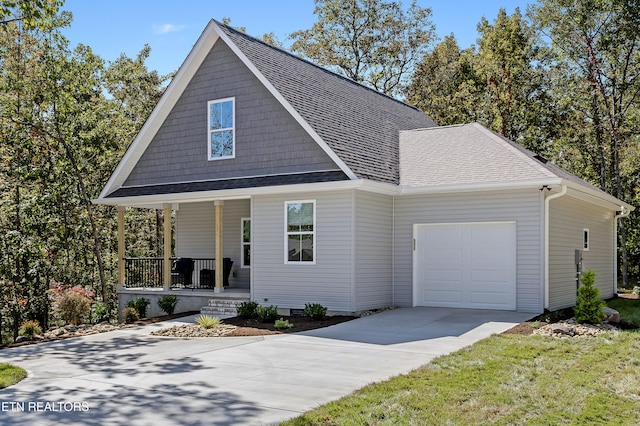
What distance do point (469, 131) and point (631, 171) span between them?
15.3 m

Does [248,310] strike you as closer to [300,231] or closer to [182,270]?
[300,231]

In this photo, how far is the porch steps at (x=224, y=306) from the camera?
52.4 ft

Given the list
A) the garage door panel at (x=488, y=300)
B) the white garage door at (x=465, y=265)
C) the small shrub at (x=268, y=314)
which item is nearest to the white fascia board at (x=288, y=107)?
the white garage door at (x=465, y=265)

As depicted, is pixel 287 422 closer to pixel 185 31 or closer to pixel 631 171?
pixel 185 31

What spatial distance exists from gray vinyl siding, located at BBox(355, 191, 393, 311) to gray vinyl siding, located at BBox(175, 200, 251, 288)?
499 centimetres

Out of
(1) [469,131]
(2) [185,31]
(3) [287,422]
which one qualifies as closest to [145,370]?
(3) [287,422]

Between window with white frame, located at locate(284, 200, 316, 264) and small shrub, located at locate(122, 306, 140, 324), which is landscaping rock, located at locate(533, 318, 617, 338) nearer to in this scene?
window with white frame, located at locate(284, 200, 316, 264)

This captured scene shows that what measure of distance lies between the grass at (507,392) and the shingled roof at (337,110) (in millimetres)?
6035

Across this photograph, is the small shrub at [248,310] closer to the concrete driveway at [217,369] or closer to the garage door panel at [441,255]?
the concrete driveway at [217,369]

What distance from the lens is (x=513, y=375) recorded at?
8.18 meters

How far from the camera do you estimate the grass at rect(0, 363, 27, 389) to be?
8365 millimetres

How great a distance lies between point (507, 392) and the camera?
7.38m

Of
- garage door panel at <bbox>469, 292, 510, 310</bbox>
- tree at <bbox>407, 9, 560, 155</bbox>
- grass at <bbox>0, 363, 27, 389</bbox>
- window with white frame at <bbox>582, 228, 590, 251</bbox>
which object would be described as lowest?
grass at <bbox>0, 363, 27, 389</bbox>

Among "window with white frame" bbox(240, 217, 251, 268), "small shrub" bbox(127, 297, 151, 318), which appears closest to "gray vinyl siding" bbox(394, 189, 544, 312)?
"window with white frame" bbox(240, 217, 251, 268)
